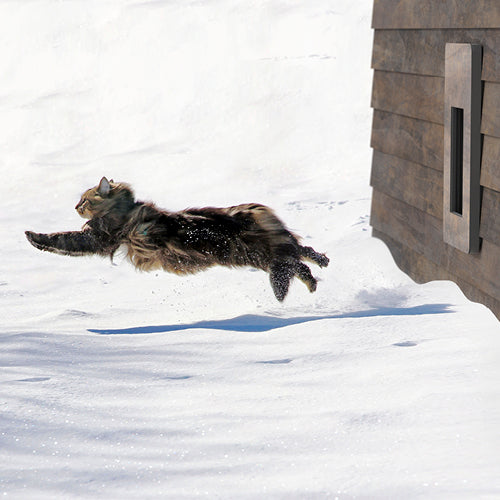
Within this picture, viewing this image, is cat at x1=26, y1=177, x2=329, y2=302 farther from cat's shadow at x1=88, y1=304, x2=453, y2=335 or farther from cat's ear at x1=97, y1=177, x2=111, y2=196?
cat's shadow at x1=88, y1=304, x2=453, y2=335

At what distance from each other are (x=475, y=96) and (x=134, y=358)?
7.47 feet

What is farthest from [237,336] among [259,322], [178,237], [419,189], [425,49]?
[425,49]

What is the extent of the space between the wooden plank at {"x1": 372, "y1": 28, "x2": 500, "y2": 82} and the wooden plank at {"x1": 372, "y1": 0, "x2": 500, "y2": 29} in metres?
0.04

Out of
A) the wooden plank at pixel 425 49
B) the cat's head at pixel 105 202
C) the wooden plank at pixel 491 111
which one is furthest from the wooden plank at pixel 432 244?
the cat's head at pixel 105 202

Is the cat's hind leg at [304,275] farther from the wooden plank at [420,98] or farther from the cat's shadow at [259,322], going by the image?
the wooden plank at [420,98]

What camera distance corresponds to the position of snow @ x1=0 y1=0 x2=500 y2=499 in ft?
7.04

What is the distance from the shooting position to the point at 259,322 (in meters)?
4.05

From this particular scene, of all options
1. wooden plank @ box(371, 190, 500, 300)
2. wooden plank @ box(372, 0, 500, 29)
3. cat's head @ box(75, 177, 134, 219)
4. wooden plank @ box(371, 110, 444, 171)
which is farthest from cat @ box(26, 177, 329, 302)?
wooden plank @ box(372, 0, 500, 29)

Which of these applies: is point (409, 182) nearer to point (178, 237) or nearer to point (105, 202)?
point (178, 237)

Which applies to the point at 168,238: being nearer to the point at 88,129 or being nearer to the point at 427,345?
the point at 427,345

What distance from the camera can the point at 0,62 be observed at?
14758 mm

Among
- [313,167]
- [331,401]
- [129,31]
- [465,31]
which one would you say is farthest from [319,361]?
[129,31]

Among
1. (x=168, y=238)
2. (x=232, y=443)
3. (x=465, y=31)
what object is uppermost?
(x=465, y=31)

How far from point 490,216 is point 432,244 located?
A: 0.98 meters
